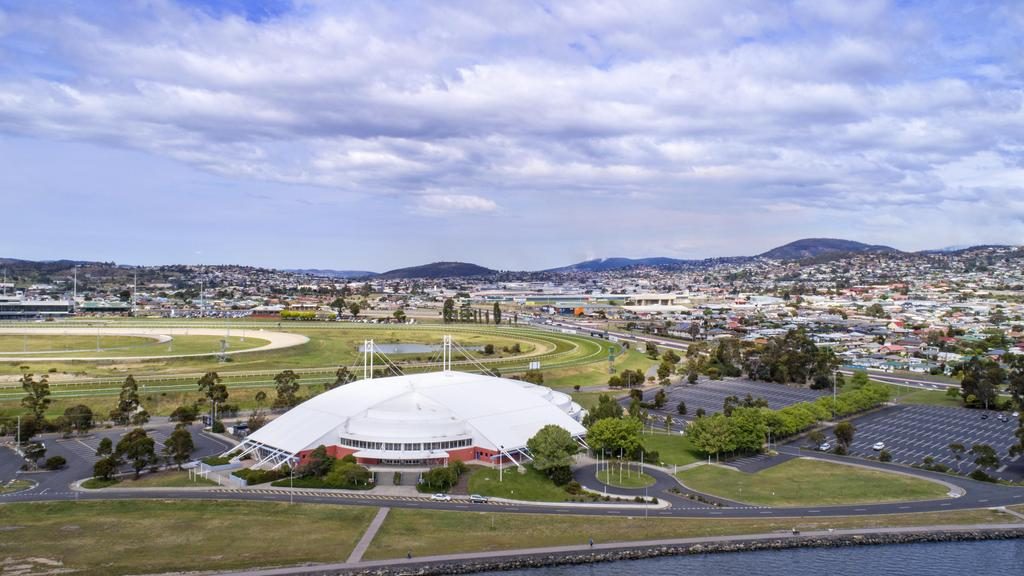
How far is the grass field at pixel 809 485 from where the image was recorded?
4884 cm

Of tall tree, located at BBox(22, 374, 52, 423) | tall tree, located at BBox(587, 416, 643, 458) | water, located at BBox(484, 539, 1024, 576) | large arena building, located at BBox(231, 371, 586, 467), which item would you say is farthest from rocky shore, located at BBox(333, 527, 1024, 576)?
tall tree, located at BBox(22, 374, 52, 423)

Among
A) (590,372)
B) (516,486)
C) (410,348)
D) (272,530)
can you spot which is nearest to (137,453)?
(272,530)

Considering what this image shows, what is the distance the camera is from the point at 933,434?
67688 mm

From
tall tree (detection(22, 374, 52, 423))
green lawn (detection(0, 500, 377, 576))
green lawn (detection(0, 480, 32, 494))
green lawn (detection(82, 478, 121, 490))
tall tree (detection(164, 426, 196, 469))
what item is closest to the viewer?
green lawn (detection(0, 500, 377, 576))

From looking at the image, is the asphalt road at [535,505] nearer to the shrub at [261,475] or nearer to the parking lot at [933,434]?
the shrub at [261,475]

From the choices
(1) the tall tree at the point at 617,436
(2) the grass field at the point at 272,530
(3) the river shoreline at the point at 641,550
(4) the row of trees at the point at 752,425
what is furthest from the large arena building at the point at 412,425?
(3) the river shoreline at the point at 641,550

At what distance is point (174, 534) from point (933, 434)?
63617 mm

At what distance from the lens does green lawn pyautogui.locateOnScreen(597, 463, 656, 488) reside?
51.2m

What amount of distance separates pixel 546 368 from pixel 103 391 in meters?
53.0

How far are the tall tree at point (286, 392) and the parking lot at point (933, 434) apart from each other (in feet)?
175

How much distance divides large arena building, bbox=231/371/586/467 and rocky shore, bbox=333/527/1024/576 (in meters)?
15.5

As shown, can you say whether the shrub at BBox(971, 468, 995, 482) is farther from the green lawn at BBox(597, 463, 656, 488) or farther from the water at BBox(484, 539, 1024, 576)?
the green lawn at BBox(597, 463, 656, 488)

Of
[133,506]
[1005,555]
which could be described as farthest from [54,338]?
[1005,555]

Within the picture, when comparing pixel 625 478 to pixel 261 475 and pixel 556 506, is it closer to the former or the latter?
pixel 556 506
